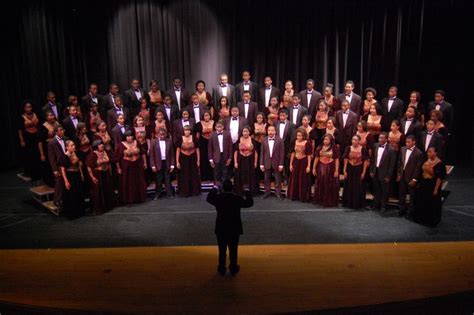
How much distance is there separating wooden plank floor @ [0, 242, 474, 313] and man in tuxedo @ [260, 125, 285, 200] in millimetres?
2136

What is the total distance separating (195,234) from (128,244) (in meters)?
0.94

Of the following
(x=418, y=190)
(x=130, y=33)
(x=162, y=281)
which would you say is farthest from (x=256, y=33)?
(x=162, y=281)

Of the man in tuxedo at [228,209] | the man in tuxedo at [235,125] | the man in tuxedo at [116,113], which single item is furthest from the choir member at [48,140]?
the man in tuxedo at [228,209]

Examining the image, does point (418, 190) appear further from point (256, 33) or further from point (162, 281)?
point (256, 33)

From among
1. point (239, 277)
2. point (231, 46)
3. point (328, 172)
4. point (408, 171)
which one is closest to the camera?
point (239, 277)

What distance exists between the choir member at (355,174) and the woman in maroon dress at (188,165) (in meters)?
2.61

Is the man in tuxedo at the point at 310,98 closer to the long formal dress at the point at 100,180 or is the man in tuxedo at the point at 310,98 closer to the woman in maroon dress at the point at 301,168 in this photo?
the woman in maroon dress at the point at 301,168

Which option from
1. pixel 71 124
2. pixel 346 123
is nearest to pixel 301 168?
Answer: pixel 346 123

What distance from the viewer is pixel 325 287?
16.4ft

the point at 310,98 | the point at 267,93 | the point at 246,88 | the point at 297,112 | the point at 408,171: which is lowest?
the point at 408,171

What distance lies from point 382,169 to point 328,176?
0.88 meters

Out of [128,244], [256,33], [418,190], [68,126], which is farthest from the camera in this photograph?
[256,33]

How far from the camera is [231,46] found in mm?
10555

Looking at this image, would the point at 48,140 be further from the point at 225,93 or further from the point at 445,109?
the point at 445,109
